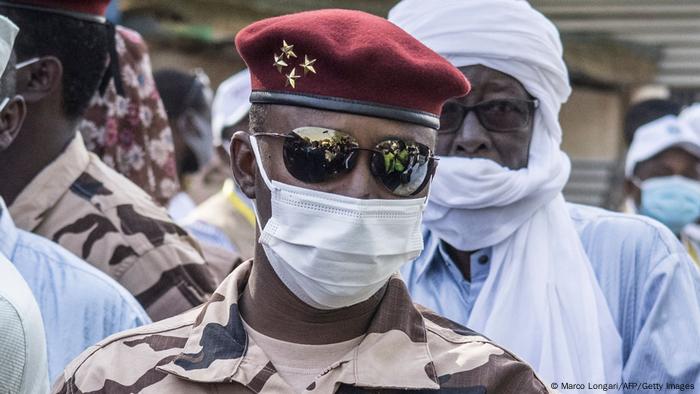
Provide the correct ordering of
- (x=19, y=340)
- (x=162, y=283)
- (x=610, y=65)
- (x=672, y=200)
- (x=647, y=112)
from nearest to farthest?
(x=19, y=340), (x=162, y=283), (x=672, y=200), (x=647, y=112), (x=610, y=65)

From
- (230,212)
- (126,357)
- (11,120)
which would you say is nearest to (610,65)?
(230,212)

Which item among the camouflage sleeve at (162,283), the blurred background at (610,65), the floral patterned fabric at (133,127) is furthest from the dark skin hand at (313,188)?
the blurred background at (610,65)

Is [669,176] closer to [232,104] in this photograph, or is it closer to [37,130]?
[232,104]

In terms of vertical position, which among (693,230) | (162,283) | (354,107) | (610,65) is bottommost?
(610,65)

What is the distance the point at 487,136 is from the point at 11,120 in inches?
54.5

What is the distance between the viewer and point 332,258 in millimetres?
2783

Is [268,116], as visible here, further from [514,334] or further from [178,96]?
[178,96]

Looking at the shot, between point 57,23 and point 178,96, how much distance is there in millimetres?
3246

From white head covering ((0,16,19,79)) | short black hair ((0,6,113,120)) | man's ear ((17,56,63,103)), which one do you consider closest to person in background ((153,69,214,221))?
short black hair ((0,6,113,120))

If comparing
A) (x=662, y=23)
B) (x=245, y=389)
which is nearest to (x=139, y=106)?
(x=245, y=389)

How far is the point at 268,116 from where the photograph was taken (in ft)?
9.57

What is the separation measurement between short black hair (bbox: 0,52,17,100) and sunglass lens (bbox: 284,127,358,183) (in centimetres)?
91

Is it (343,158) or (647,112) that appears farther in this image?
(647,112)

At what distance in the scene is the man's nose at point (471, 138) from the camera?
4.01 metres
